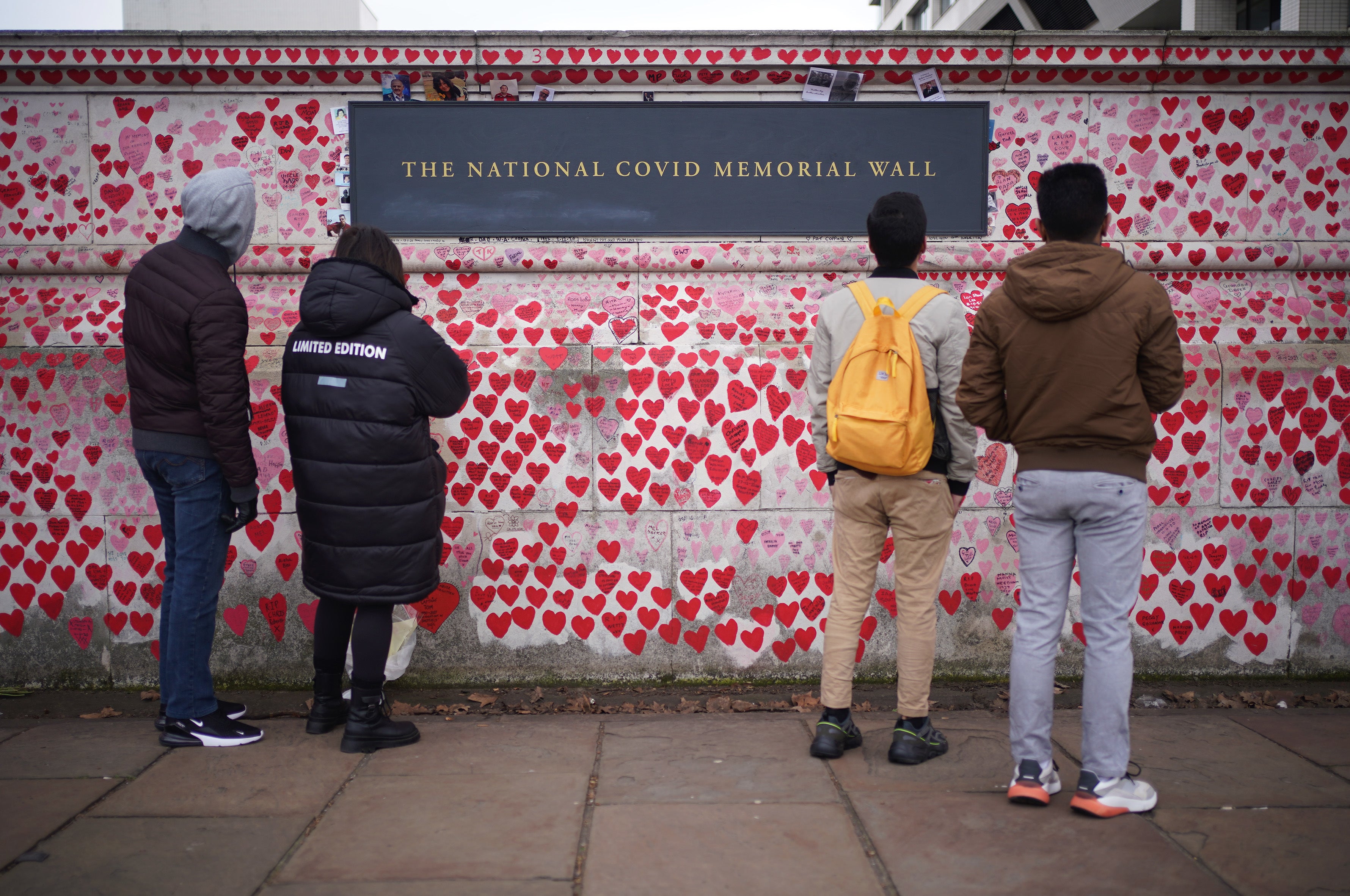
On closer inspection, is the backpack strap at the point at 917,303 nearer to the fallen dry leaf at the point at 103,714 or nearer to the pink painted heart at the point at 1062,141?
the pink painted heart at the point at 1062,141

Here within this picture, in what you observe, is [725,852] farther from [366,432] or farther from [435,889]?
[366,432]

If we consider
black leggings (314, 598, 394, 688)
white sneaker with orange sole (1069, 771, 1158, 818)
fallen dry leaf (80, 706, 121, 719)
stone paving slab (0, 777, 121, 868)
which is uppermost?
black leggings (314, 598, 394, 688)

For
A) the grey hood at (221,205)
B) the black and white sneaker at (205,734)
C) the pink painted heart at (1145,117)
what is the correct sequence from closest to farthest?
the grey hood at (221,205) < the black and white sneaker at (205,734) < the pink painted heart at (1145,117)

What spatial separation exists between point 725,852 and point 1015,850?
889mm

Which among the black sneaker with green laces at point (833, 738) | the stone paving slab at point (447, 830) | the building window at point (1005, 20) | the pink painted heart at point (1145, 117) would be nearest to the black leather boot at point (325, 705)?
the stone paving slab at point (447, 830)

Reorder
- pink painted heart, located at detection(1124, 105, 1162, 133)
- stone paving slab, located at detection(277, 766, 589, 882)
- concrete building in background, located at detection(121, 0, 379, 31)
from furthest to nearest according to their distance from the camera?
concrete building in background, located at detection(121, 0, 379, 31) < pink painted heart, located at detection(1124, 105, 1162, 133) < stone paving slab, located at detection(277, 766, 589, 882)

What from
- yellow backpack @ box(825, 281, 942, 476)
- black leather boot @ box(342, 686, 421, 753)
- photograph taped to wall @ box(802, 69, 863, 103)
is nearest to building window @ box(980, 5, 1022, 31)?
photograph taped to wall @ box(802, 69, 863, 103)

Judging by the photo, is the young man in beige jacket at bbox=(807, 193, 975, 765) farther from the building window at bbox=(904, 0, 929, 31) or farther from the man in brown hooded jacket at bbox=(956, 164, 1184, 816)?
the building window at bbox=(904, 0, 929, 31)

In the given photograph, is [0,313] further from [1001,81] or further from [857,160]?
[1001,81]

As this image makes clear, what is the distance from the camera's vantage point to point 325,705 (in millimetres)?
3752

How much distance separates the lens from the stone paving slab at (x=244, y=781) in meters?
3.03

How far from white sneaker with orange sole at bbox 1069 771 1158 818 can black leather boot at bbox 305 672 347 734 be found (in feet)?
9.45

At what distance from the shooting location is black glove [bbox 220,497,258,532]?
3.60 metres

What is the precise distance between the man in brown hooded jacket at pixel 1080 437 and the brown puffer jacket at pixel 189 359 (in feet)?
9.15
